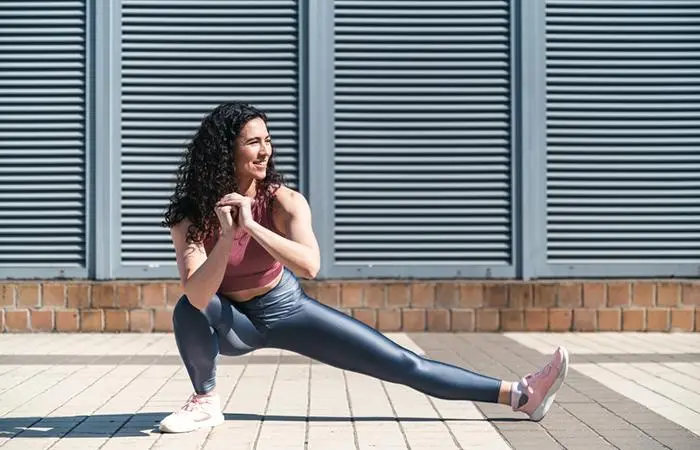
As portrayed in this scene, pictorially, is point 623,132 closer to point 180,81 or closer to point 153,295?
point 180,81

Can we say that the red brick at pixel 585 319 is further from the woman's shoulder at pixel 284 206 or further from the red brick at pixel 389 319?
the woman's shoulder at pixel 284 206

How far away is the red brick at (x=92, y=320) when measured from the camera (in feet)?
32.0

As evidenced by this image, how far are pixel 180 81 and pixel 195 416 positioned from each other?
5224 millimetres

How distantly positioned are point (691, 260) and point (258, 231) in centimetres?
619

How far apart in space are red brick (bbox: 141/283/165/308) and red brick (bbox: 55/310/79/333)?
22.7 inches

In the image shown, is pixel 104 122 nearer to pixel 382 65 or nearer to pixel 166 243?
pixel 166 243

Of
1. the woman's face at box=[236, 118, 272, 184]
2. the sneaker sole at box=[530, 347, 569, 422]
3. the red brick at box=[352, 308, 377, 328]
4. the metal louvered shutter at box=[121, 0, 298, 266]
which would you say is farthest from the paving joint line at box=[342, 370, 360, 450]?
the metal louvered shutter at box=[121, 0, 298, 266]

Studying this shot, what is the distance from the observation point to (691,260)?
10.1 metres

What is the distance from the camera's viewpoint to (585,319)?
32.2ft

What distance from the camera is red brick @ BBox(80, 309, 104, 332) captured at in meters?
9.74

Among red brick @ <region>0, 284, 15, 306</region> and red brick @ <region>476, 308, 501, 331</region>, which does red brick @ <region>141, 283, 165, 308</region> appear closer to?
red brick @ <region>0, 284, 15, 306</region>

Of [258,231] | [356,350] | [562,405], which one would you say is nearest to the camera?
[258,231]

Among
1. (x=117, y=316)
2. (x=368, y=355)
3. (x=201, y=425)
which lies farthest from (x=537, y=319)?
(x=201, y=425)

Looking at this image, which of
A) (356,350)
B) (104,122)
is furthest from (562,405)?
(104,122)
